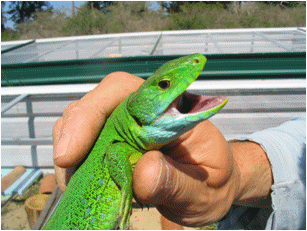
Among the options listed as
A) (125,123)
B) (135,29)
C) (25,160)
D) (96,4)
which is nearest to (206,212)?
(125,123)

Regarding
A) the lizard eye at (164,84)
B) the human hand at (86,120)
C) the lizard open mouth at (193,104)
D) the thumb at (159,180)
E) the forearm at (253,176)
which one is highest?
the lizard eye at (164,84)

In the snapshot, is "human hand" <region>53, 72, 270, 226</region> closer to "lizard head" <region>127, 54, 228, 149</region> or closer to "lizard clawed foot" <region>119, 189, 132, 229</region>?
"lizard clawed foot" <region>119, 189, 132, 229</region>

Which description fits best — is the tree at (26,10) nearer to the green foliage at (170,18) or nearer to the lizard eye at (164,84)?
the green foliage at (170,18)

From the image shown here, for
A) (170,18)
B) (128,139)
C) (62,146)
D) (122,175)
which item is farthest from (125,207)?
(170,18)

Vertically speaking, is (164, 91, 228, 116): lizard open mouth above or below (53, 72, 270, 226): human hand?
above

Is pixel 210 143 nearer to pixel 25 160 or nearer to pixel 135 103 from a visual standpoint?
pixel 135 103

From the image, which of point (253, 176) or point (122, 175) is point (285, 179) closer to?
point (253, 176)

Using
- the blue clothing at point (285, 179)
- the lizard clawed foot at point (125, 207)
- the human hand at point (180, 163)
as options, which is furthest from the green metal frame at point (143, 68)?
the lizard clawed foot at point (125, 207)

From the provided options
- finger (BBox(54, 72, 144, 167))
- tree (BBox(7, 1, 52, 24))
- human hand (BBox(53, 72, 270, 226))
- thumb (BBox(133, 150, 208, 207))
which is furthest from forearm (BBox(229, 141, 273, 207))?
tree (BBox(7, 1, 52, 24))
